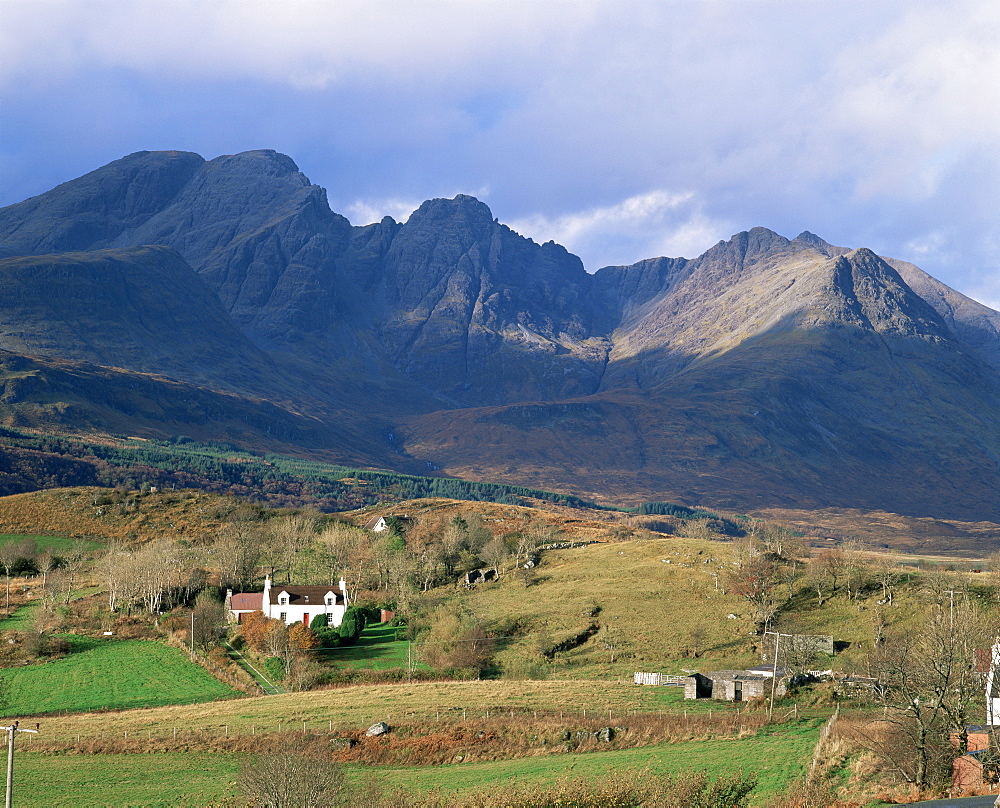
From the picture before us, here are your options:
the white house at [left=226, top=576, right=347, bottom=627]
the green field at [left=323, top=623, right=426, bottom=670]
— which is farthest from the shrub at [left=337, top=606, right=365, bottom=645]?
the white house at [left=226, top=576, right=347, bottom=627]

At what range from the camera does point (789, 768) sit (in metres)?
43.9

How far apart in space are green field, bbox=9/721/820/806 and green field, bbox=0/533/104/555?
296ft

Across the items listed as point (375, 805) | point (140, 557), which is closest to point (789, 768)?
point (375, 805)

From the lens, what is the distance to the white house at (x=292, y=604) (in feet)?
315

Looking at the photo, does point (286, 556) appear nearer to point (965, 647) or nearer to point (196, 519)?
point (196, 519)

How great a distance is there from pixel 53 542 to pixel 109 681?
73562mm

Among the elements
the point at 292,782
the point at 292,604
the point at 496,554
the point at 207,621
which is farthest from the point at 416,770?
the point at 496,554

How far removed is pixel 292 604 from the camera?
9694cm

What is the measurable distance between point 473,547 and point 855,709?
72861 mm

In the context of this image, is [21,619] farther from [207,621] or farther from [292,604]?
[292,604]

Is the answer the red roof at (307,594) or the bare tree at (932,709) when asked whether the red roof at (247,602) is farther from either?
the bare tree at (932,709)

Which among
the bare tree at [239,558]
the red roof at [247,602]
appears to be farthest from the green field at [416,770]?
the bare tree at [239,558]

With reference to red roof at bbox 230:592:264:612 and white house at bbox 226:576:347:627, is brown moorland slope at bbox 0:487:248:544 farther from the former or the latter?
white house at bbox 226:576:347:627

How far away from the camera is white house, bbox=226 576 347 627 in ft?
315
